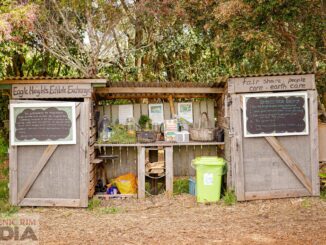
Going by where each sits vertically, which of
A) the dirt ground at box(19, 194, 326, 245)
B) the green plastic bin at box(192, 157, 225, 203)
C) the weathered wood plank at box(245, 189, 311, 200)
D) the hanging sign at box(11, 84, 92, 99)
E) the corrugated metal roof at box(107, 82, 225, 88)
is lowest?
the dirt ground at box(19, 194, 326, 245)

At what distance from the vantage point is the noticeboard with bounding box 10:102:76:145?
286 inches

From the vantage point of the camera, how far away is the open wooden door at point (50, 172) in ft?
23.9

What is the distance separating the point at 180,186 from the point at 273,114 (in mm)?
2710

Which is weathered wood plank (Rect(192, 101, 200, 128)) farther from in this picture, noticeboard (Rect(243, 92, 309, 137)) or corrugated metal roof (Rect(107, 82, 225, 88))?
noticeboard (Rect(243, 92, 309, 137))

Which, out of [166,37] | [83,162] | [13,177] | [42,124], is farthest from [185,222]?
[166,37]

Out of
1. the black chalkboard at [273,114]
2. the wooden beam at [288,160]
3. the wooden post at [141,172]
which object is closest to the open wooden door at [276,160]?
the wooden beam at [288,160]

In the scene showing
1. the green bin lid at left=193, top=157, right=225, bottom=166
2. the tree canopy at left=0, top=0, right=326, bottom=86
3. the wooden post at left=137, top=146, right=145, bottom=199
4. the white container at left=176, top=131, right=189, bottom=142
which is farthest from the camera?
the tree canopy at left=0, top=0, right=326, bottom=86

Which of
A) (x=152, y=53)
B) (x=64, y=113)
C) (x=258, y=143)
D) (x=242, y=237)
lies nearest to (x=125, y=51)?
(x=152, y=53)

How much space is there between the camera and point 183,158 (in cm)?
905

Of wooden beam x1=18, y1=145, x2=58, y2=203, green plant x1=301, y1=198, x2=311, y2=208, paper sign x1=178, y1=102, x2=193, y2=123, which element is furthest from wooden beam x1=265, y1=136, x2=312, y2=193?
wooden beam x1=18, y1=145, x2=58, y2=203

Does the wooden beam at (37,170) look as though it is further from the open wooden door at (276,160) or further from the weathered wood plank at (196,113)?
the open wooden door at (276,160)

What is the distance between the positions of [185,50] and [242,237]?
7934 millimetres

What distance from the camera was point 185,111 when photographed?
8945mm

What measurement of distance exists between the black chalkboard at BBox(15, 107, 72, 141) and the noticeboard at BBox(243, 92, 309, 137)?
335 cm
